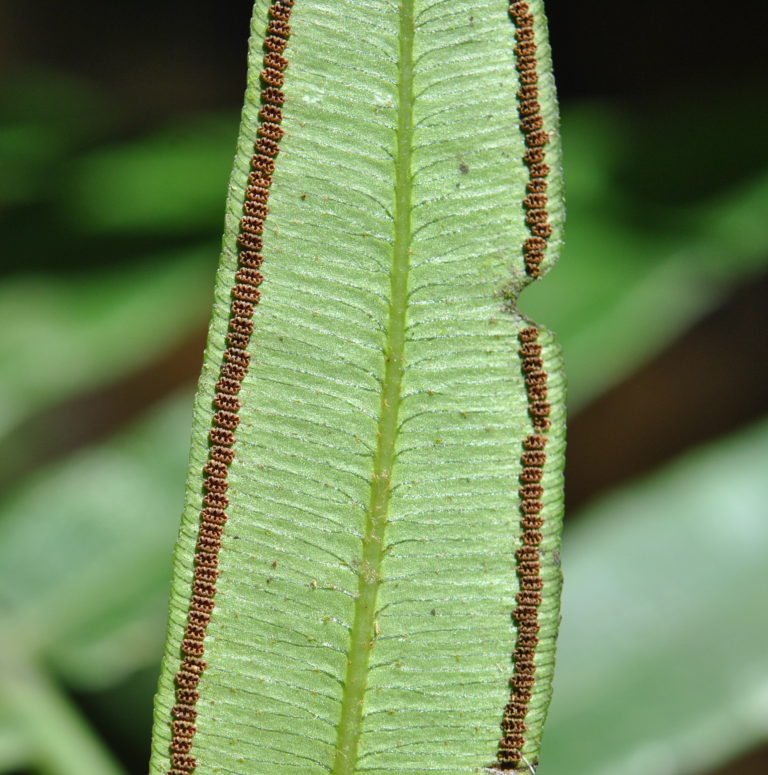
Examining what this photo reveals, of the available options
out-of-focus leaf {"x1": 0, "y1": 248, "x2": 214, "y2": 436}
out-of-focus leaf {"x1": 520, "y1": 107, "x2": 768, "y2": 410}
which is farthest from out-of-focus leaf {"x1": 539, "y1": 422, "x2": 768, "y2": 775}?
out-of-focus leaf {"x1": 0, "y1": 248, "x2": 214, "y2": 436}

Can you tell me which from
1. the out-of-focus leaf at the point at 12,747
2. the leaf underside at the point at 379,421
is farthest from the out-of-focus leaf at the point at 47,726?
the leaf underside at the point at 379,421

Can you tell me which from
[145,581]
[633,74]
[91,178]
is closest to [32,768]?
[145,581]

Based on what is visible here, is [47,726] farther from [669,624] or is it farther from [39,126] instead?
[39,126]

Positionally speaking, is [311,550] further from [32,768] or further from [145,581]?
[145,581]

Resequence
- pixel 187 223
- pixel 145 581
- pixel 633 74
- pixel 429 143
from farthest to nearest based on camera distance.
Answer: pixel 633 74, pixel 187 223, pixel 145 581, pixel 429 143

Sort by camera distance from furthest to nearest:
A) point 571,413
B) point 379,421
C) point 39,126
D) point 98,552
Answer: point 39,126 < point 571,413 < point 98,552 < point 379,421

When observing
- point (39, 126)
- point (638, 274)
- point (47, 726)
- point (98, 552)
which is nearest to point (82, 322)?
point (98, 552)

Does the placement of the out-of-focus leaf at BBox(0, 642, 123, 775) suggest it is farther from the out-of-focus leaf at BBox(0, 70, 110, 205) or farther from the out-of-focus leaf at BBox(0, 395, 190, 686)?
the out-of-focus leaf at BBox(0, 70, 110, 205)
